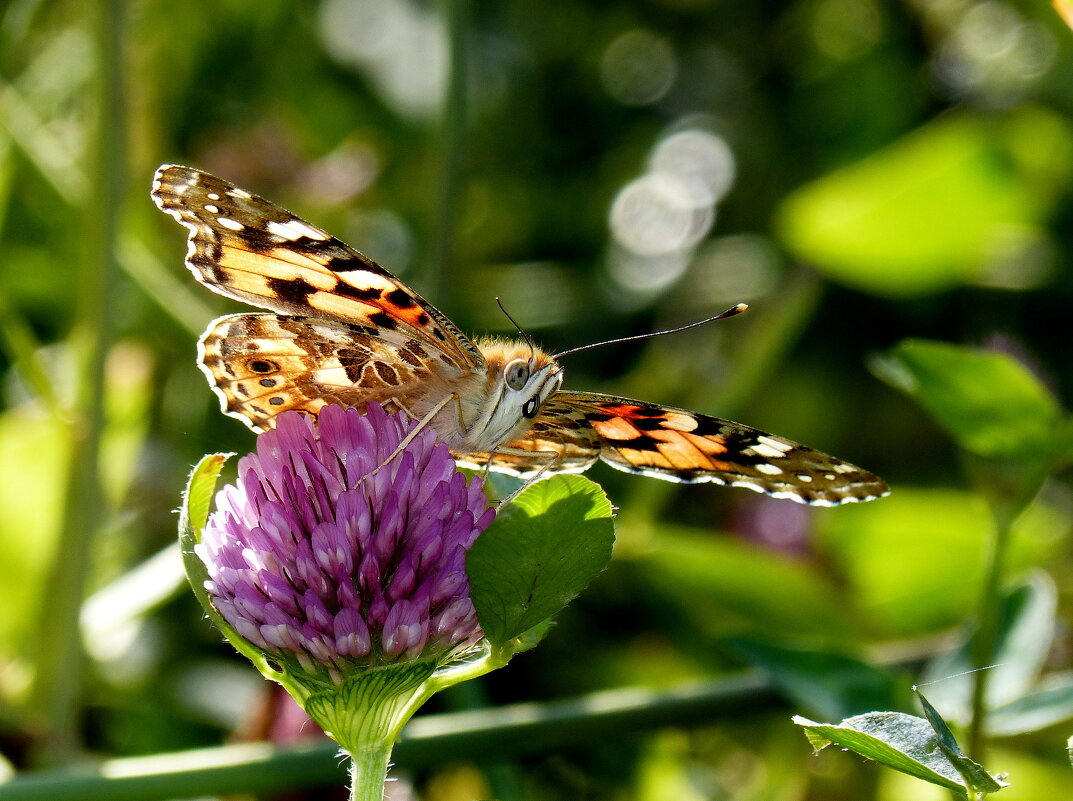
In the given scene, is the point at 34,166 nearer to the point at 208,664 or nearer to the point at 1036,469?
the point at 208,664

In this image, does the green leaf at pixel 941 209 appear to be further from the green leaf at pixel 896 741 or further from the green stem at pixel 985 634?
the green leaf at pixel 896 741

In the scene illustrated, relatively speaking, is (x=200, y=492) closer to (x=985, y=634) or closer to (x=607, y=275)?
(x=985, y=634)

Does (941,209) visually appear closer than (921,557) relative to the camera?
No

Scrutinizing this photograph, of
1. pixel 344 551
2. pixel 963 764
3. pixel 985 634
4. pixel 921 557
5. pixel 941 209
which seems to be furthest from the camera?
pixel 941 209

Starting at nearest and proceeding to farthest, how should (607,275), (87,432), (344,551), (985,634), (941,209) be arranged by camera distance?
1. (344,551)
2. (985,634)
3. (87,432)
4. (941,209)
5. (607,275)

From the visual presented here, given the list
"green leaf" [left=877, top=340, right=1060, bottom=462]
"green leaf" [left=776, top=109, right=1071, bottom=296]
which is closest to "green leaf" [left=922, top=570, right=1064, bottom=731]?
"green leaf" [left=877, top=340, right=1060, bottom=462]

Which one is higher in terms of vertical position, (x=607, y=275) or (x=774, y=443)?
(x=774, y=443)

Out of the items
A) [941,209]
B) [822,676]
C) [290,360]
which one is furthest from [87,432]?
[941,209]

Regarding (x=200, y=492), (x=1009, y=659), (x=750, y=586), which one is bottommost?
(x=750, y=586)
